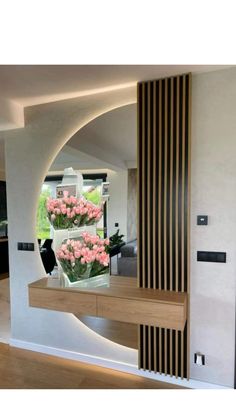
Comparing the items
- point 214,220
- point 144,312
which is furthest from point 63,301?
point 214,220

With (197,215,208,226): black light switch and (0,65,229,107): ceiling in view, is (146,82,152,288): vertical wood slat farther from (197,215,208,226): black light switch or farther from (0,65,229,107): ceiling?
(197,215,208,226): black light switch

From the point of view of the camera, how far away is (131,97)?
2426 mm

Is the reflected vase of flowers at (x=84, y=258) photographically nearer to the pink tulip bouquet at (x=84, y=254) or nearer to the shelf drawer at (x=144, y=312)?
the pink tulip bouquet at (x=84, y=254)

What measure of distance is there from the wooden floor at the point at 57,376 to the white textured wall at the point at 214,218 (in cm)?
54

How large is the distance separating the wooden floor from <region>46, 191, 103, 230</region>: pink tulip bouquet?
4.89 feet

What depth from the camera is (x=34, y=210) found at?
2.88 m

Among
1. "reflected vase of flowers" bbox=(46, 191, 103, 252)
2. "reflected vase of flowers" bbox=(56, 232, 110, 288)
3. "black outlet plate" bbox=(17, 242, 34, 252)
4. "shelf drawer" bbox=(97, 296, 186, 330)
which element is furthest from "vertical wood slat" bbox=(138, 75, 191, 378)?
"black outlet plate" bbox=(17, 242, 34, 252)

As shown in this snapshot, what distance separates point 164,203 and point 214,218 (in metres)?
0.43

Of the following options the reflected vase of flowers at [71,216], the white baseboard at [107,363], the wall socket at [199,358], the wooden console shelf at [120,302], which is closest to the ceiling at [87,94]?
the reflected vase of flowers at [71,216]

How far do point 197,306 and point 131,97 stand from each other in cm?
196

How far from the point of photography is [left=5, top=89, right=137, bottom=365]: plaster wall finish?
8.63 ft

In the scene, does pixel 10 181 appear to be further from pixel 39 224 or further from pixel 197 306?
pixel 197 306

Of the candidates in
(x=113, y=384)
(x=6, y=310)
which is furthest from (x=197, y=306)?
(x=6, y=310)

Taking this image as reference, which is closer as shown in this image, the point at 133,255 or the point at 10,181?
the point at 133,255
